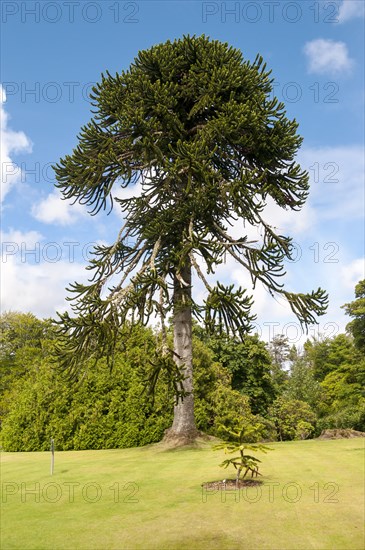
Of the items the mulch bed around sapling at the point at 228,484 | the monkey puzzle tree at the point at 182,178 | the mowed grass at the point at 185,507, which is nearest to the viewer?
the mowed grass at the point at 185,507

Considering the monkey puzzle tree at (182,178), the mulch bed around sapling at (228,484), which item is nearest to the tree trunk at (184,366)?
the monkey puzzle tree at (182,178)

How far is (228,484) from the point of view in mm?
7895

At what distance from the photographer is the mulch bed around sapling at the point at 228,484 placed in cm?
764

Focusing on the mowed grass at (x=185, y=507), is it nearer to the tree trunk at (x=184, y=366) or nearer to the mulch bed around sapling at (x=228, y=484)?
the mulch bed around sapling at (x=228, y=484)

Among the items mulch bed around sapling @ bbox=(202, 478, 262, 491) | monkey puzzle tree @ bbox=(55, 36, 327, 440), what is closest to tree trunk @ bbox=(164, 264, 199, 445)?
monkey puzzle tree @ bbox=(55, 36, 327, 440)

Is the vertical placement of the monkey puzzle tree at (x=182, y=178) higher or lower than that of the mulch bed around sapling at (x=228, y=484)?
higher

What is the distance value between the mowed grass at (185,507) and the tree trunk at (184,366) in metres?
3.17

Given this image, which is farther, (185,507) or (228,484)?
(228,484)

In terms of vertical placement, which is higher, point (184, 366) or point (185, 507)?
point (184, 366)

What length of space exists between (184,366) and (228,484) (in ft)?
20.5

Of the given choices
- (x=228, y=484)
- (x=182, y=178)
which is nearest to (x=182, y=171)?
(x=182, y=178)

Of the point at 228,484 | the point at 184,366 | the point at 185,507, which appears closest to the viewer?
the point at 185,507

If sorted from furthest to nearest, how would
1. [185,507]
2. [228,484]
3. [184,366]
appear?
[184,366]
[228,484]
[185,507]

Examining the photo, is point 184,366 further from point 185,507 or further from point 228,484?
point 185,507
